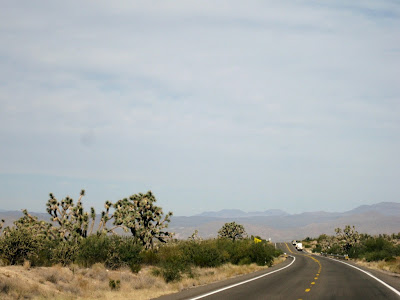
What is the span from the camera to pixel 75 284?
1948cm

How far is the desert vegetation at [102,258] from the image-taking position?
19250 mm

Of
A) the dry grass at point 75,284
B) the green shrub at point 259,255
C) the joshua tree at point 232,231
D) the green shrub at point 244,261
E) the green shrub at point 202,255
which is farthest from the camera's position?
the joshua tree at point 232,231

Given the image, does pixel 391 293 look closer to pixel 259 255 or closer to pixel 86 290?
pixel 86 290

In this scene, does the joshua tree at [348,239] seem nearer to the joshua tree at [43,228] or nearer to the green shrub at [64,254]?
the joshua tree at [43,228]

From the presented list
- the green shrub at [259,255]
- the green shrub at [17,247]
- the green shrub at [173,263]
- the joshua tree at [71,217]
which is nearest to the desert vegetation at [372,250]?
the green shrub at [259,255]

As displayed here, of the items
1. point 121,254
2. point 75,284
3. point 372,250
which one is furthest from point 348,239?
point 75,284

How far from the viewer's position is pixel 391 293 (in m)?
19.7

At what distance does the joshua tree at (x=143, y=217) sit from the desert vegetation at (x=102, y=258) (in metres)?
0.09

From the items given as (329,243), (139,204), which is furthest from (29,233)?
(329,243)

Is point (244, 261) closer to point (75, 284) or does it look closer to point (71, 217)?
point (71, 217)

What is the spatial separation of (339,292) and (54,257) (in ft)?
45.4

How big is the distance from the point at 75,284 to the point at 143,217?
87.0 feet

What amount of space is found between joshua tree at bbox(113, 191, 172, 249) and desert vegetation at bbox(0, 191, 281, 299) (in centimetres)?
9

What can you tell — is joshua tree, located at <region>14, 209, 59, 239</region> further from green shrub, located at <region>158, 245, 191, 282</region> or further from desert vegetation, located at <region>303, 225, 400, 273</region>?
desert vegetation, located at <region>303, 225, 400, 273</region>
